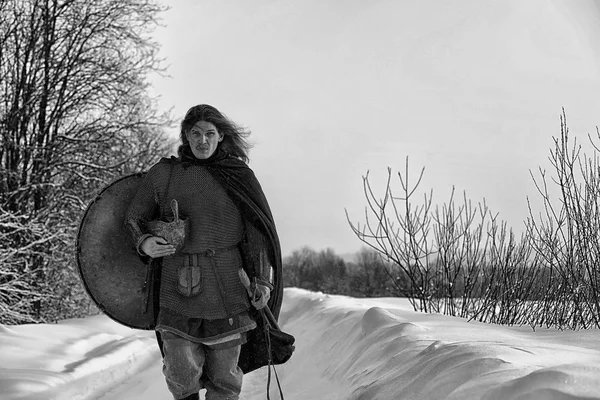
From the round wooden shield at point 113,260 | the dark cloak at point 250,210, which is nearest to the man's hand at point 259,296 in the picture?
the dark cloak at point 250,210

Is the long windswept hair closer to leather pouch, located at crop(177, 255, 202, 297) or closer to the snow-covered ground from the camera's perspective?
leather pouch, located at crop(177, 255, 202, 297)

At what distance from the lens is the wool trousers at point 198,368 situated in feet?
9.73

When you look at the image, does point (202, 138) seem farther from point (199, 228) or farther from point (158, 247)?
point (158, 247)

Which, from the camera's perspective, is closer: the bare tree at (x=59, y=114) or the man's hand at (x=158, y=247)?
the man's hand at (x=158, y=247)

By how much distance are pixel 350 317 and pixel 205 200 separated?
4055 millimetres

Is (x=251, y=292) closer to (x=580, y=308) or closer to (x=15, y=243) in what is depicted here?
(x=580, y=308)

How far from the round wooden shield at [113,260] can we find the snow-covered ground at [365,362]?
134 centimetres

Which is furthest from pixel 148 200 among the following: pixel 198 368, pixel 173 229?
pixel 198 368

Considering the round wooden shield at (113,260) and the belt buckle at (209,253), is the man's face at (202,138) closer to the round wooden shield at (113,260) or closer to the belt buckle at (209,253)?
the round wooden shield at (113,260)

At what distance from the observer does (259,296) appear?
3.12 m

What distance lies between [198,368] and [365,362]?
1.66 m

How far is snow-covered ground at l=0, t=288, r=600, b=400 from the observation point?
7.72 feet

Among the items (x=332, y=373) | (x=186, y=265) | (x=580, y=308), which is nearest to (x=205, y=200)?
(x=186, y=265)

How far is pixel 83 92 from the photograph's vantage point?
12438 mm
